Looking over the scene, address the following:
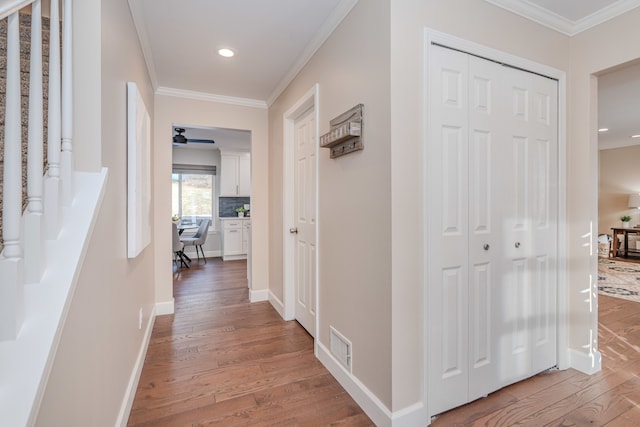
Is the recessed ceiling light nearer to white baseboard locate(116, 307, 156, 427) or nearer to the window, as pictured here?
white baseboard locate(116, 307, 156, 427)

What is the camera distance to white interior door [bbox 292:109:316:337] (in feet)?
8.57

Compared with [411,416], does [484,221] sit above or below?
above

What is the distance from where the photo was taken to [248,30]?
7.22ft

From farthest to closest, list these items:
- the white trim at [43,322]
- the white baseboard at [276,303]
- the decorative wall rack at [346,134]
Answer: the white baseboard at [276,303] < the decorative wall rack at [346,134] < the white trim at [43,322]

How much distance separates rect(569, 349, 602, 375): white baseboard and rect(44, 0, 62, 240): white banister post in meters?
3.09

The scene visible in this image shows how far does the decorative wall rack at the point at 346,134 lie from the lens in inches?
68.2

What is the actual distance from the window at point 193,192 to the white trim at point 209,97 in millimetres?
3582

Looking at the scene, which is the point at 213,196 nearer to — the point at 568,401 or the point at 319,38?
the point at 319,38

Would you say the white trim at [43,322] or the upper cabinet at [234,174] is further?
the upper cabinet at [234,174]

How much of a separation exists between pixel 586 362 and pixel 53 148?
3.22 meters

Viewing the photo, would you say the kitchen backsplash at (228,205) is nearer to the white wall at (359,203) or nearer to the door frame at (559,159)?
the white wall at (359,203)

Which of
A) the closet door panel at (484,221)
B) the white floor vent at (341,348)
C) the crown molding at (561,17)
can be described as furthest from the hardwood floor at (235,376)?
the crown molding at (561,17)

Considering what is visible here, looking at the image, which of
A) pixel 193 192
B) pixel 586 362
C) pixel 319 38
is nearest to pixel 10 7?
pixel 319 38

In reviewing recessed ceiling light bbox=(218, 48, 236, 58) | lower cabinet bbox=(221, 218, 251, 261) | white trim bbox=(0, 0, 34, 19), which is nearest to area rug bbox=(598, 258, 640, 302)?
recessed ceiling light bbox=(218, 48, 236, 58)
